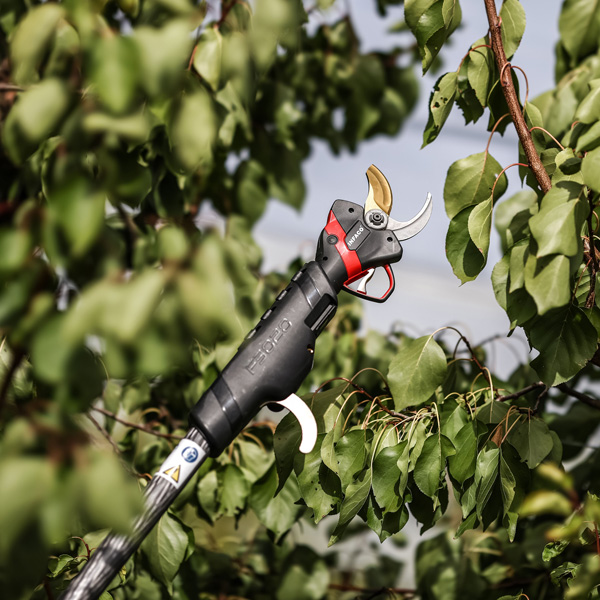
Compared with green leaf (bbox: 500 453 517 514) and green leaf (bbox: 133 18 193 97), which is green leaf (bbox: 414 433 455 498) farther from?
green leaf (bbox: 133 18 193 97)

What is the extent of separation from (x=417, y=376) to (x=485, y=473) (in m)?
0.11

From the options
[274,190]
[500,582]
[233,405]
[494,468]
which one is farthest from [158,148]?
[500,582]

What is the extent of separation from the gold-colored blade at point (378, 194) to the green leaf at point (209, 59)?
0.32 m

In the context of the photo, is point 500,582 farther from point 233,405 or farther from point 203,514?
point 233,405

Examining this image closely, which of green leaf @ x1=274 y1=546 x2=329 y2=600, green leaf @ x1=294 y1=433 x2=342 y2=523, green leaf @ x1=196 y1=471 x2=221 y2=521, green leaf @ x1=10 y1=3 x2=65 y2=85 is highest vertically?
green leaf @ x1=10 y1=3 x2=65 y2=85

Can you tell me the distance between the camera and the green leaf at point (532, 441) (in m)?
0.63

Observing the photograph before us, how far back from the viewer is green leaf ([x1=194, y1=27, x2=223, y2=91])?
2.76ft

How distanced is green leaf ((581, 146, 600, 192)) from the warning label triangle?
368 mm

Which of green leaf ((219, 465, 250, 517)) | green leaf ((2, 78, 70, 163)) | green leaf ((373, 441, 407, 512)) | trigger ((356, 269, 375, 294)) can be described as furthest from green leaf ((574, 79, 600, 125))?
green leaf ((219, 465, 250, 517))

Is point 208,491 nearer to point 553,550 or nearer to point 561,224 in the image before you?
point 553,550

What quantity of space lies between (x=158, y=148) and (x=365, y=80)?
481 mm

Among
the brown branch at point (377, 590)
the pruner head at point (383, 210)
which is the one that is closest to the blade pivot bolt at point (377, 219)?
the pruner head at point (383, 210)

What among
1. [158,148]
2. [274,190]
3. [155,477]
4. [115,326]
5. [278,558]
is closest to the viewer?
[115,326]

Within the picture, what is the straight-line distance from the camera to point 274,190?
1.16 m
